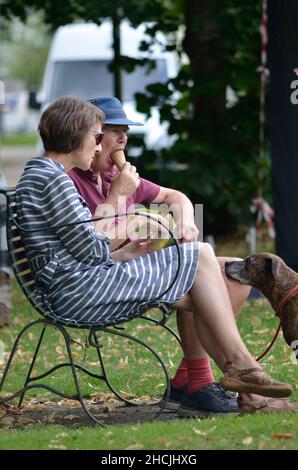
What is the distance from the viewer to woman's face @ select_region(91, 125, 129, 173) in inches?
203

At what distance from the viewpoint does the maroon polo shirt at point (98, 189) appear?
5195mm

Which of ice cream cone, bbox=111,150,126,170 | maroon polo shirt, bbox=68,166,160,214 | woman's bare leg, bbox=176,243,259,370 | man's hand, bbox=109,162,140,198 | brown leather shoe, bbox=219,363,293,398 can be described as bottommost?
brown leather shoe, bbox=219,363,293,398

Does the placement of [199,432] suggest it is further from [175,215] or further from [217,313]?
[175,215]

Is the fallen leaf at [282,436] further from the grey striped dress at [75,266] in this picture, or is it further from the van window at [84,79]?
the van window at [84,79]

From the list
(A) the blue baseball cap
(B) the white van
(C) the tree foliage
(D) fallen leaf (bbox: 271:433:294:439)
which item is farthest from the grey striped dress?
(B) the white van

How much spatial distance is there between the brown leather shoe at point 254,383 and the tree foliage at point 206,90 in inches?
249

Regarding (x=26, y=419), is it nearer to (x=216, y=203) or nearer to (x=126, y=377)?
(x=126, y=377)

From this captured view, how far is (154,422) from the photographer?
4734 mm

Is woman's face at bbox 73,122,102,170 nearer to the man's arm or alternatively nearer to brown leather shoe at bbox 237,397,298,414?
the man's arm

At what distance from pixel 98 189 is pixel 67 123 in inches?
26.1

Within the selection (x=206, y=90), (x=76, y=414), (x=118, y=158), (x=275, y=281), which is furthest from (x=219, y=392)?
(x=206, y=90)

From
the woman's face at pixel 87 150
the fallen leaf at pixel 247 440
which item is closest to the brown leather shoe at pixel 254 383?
the fallen leaf at pixel 247 440

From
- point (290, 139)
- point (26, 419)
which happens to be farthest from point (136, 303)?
point (290, 139)

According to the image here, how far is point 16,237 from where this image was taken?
480cm
